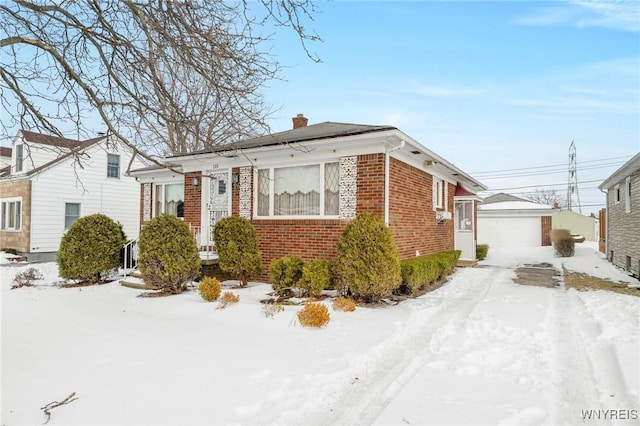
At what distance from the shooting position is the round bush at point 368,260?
7.37m

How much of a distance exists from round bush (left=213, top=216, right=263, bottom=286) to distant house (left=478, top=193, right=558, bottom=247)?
21017 millimetres

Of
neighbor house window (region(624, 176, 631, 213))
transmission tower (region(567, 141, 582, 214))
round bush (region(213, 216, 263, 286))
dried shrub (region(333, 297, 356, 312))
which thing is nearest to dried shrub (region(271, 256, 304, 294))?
round bush (region(213, 216, 263, 286))

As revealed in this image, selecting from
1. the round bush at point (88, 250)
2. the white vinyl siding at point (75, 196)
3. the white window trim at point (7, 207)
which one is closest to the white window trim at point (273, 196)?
the round bush at point (88, 250)

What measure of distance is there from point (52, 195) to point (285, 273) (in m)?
15.9

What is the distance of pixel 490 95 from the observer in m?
14.7

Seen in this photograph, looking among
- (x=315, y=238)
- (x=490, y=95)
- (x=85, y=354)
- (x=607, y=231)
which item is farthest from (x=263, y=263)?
(x=607, y=231)

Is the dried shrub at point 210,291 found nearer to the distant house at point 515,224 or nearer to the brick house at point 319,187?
the brick house at point 319,187

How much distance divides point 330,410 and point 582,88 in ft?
47.3

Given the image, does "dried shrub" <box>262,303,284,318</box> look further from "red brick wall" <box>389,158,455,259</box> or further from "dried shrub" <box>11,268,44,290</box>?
"dried shrub" <box>11,268,44,290</box>

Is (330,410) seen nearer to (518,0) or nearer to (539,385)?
(539,385)

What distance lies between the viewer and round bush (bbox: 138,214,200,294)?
8625 mm

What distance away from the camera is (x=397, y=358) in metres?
4.72

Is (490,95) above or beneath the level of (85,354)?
above

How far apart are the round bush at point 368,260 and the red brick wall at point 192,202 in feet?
19.3
